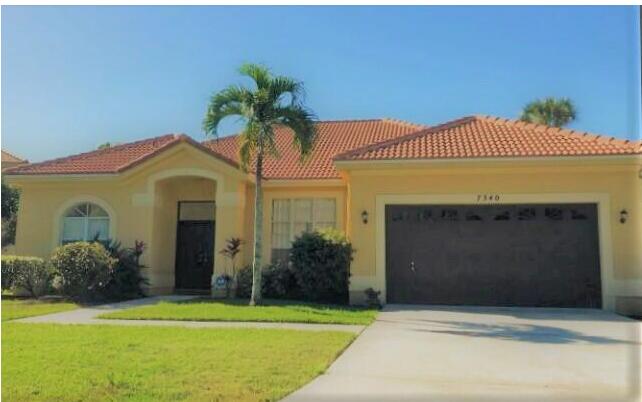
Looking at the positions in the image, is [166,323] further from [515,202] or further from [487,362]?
[515,202]

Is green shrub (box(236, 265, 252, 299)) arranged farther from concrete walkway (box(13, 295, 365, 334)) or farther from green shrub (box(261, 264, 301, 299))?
concrete walkway (box(13, 295, 365, 334))

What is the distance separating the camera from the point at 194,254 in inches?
755

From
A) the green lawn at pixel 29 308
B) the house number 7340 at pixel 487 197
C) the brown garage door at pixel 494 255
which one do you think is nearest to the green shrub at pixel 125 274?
the green lawn at pixel 29 308

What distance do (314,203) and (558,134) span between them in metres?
7.40

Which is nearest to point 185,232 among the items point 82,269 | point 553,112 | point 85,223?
point 85,223

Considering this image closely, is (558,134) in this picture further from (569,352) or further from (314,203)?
(569,352)

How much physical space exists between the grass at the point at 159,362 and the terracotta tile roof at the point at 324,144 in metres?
8.60

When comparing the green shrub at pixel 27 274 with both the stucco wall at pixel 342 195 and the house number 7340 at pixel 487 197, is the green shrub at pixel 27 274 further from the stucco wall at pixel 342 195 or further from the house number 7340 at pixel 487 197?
the house number 7340 at pixel 487 197

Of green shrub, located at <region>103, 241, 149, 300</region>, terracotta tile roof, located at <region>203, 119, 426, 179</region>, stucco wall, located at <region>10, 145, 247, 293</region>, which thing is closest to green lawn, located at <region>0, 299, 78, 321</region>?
green shrub, located at <region>103, 241, 149, 300</region>

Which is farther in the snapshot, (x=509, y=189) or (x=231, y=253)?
(x=231, y=253)

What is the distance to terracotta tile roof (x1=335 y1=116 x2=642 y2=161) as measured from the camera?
48.5 feet

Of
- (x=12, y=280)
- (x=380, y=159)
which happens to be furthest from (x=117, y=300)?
(x=380, y=159)

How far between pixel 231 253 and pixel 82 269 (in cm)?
407

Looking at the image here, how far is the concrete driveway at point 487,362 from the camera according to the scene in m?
6.27
